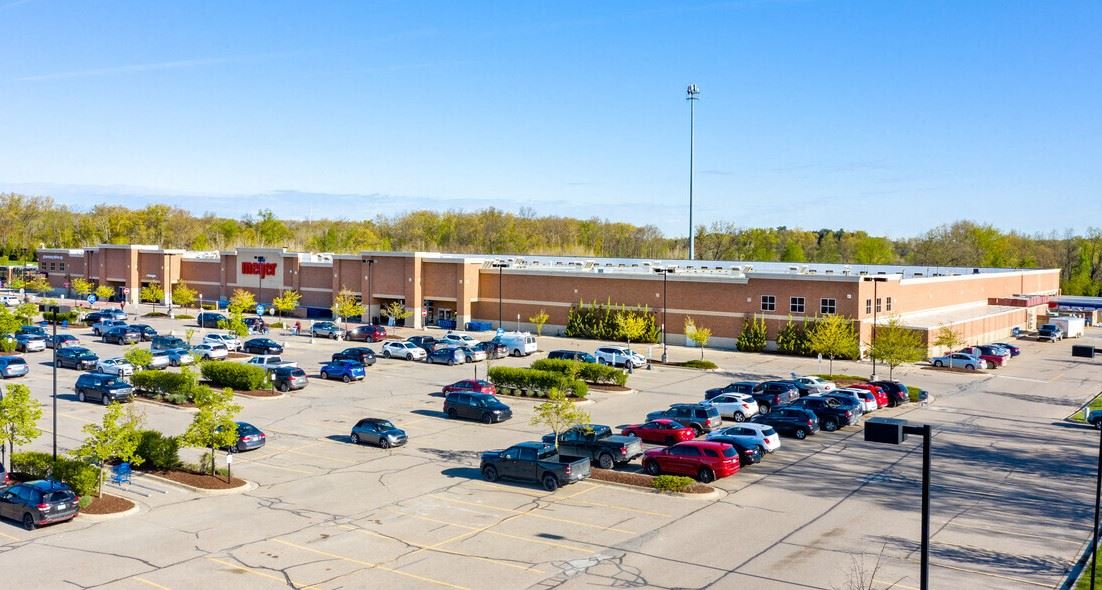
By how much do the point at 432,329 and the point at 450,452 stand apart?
42592 millimetres

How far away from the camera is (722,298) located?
6681 centimetres

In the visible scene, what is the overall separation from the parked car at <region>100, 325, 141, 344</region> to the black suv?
42646mm

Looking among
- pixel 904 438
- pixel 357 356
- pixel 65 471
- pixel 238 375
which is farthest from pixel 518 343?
pixel 904 438

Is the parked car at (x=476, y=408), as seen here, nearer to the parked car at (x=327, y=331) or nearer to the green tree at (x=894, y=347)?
the green tree at (x=894, y=347)

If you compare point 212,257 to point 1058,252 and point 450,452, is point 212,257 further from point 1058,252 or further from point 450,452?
point 1058,252

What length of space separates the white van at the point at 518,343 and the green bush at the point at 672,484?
111 ft

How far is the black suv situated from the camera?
3747 cm

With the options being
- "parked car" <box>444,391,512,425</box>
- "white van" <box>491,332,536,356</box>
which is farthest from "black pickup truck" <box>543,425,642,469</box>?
"white van" <box>491,332,536,356</box>

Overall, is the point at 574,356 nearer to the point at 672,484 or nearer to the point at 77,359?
the point at 672,484

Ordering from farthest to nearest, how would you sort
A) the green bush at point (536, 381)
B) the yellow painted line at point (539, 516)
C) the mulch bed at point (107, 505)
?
the green bush at point (536, 381) < the mulch bed at point (107, 505) < the yellow painted line at point (539, 516)

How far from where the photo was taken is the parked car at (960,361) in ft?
193

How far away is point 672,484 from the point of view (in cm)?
2803

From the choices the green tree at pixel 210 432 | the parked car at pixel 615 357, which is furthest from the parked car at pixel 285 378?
the parked car at pixel 615 357

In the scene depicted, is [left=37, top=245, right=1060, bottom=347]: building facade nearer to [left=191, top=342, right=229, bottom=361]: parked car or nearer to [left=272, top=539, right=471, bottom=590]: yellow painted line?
[left=191, top=342, right=229, bottom=361]: parked car
